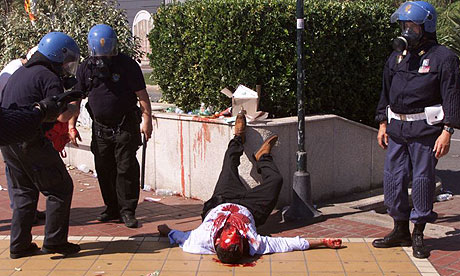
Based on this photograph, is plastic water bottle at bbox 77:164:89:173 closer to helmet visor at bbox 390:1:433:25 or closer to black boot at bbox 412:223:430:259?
black boot at bbox 412:223:430:259

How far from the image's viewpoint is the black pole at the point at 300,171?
6797 millimetres

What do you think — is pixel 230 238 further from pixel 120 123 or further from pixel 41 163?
pixel 120 123

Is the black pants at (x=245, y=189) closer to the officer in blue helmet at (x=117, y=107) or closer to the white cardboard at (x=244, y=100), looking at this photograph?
the white cardboard at (x=244, y=100)

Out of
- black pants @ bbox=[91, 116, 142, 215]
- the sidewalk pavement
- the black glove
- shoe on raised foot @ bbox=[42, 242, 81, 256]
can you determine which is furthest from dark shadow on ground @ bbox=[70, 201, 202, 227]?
the black glove

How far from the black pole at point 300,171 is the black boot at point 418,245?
1.43 metres

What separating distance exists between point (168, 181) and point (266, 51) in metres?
2.09

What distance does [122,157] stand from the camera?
6.58 meters

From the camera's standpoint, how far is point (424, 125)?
546cm

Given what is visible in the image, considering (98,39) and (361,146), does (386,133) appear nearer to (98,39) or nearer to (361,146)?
(361,146)

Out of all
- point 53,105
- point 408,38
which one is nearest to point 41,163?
point 53,105

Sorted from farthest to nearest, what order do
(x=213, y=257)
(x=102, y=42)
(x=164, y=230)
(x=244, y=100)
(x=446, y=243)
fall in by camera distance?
(x=244, y=100), (x=102, y=42), (x=164, y=230), (x=446, y=243), (x=213, y=257)

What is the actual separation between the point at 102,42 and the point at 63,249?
209 centimetres

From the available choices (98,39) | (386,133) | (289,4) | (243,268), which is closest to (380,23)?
(289,4)

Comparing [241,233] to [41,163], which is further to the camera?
[241,233]
